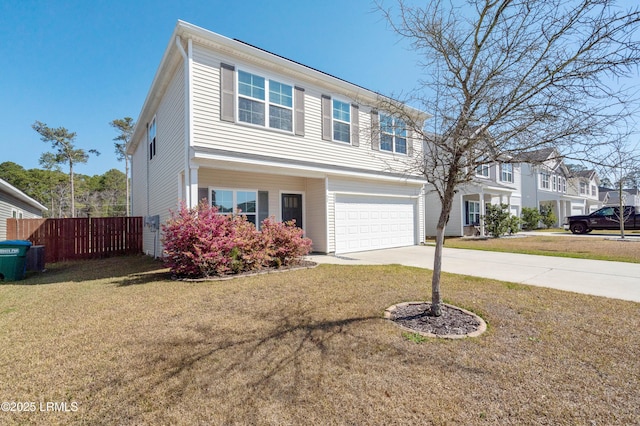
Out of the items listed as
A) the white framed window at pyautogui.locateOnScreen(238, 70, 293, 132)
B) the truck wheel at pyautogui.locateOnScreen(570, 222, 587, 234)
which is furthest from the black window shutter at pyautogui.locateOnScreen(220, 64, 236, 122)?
the truck wheel at pyautogui.locateOnScreen(570, 222, 587, 234)

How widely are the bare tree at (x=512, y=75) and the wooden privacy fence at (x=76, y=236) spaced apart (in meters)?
12.5

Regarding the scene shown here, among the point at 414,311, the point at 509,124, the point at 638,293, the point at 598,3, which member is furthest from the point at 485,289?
the point at 598,3

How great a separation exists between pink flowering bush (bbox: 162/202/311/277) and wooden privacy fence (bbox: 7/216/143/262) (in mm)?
7007

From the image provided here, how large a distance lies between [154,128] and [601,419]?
1341cm

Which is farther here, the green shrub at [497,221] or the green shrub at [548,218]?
the green shrub at [548,218]

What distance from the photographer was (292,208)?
36.1 ft

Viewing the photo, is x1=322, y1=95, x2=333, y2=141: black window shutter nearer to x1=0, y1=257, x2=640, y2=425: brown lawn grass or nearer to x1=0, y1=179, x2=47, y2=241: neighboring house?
x1=0, y1=257, x2=640, y2=425: brown lawn grass

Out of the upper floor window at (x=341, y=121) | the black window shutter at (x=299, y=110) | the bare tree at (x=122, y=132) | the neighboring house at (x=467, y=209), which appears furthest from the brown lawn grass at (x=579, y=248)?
the bare tree at (x=122, y=132)

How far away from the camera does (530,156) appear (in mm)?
3564

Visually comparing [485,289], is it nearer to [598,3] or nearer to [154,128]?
[598,3]

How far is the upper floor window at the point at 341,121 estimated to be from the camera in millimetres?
10385

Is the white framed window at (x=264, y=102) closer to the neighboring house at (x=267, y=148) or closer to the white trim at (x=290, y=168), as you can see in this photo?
the neighboring house at (x=267, y=148)

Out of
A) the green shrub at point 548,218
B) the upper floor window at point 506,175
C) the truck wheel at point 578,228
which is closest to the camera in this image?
the truck wheel at point 578,228

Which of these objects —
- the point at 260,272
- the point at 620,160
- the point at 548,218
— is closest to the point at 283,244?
the point at 260,272
